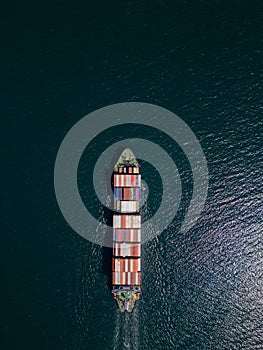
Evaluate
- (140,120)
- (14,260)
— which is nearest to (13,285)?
(14,260)

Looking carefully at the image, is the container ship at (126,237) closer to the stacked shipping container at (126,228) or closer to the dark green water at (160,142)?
the stacked shipping container at (126,228)

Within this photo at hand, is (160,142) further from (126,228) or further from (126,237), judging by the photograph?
(126,237)

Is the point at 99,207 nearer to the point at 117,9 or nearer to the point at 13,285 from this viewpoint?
the point at 13,285

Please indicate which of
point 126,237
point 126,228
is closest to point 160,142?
point 126,228

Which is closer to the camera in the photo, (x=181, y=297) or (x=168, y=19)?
(x=181, y=297)

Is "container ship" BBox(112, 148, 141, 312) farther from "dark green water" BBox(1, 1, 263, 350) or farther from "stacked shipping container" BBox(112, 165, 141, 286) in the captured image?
"dark green water" BBox(1, 1, 263, 350)

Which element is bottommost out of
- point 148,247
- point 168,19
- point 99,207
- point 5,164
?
point 148,247

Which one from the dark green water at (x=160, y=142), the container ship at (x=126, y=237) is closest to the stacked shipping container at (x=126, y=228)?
→ the container ship at (x=126, y=237)
